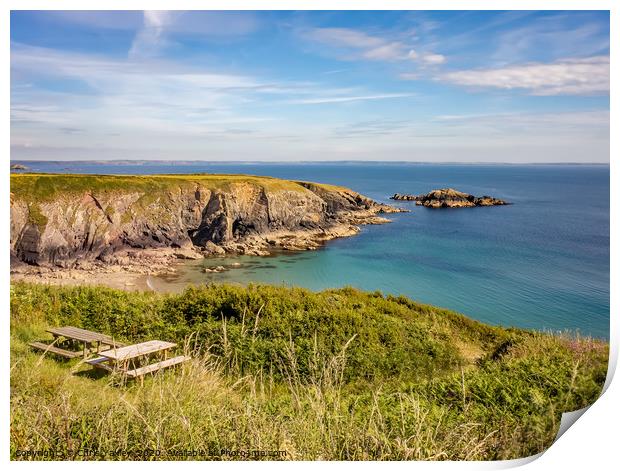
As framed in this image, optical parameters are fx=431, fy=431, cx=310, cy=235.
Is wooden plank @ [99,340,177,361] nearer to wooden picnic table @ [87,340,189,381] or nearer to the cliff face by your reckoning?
wooden picnic table @ [87,340,189,381]

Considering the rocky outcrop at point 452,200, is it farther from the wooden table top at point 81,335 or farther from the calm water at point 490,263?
the wooden table top at point 81,335

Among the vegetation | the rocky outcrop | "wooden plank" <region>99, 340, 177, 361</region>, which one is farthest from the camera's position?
the rocky outcrop

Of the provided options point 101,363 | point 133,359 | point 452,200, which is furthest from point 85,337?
point 452,200

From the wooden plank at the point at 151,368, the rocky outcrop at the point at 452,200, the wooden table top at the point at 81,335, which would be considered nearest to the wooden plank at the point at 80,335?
the wooden table top at the point at 81,335

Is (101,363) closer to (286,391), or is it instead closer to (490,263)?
(286,391)

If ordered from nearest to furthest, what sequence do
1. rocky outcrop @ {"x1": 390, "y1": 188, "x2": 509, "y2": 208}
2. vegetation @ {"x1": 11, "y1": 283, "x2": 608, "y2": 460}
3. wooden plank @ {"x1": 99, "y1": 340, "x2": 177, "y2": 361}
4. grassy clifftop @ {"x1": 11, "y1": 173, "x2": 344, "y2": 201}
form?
vegetation @ {"x1": 11, "y1": 283, "x2": 608, "y2": 460}
wooden plank @ {"x1": 99, "y1": 340, "x2": 177, "y2": 361}
grassy clifftop @ {"x1": 11, "y1": 173, "x2": 344, "y2": 201}
rocky outcrop @ {"x1": 390, "y1": 188, "x2": 509, "y2": 208}

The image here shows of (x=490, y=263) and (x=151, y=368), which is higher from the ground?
(x=151, y=368)

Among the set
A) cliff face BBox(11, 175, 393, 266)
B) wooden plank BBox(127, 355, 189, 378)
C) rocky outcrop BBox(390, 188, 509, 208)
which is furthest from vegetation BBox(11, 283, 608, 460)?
rocky outcrop BBox(390, 188, 509, 208)
